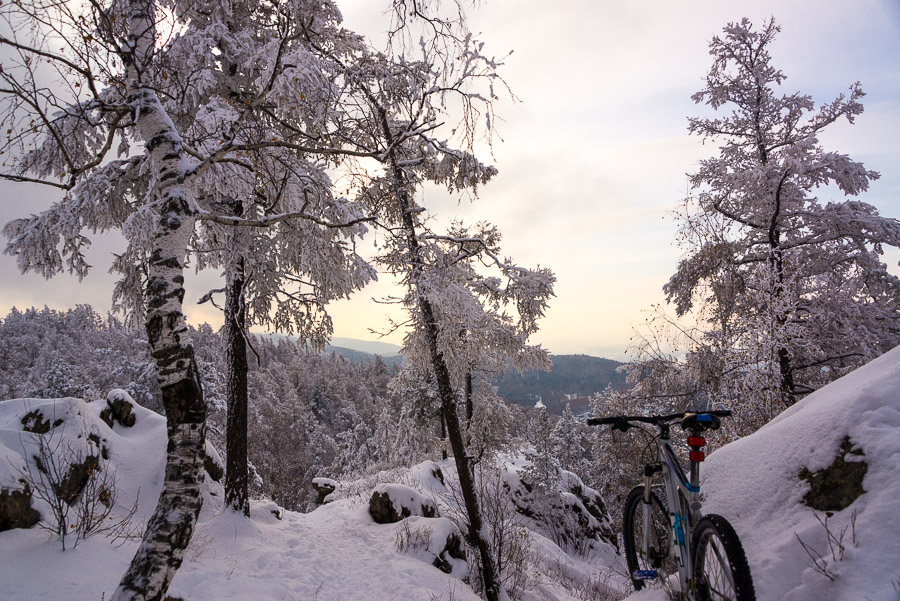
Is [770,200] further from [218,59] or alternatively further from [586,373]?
[586,373]

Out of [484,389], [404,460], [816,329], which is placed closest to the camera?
[816,329]

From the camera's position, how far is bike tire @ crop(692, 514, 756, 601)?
178 centimetres

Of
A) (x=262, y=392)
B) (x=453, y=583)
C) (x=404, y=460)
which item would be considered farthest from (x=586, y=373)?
(x=453, y=583)

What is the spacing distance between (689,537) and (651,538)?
1043 mm

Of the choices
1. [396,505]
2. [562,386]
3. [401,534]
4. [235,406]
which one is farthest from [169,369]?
[562,386]

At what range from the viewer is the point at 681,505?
2490 millimetres

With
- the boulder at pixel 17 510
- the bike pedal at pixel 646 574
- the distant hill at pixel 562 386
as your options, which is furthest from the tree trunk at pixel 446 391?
the distant hill at pixel 562 386

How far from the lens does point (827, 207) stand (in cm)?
873

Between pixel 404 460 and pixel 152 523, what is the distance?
737 inches

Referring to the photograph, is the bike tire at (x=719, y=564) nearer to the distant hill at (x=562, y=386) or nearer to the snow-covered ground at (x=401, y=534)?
the snow-covered ground at (x=401, y=534)

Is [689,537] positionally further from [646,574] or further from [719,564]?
[646,574]

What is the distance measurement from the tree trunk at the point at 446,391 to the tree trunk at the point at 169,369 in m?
4.38

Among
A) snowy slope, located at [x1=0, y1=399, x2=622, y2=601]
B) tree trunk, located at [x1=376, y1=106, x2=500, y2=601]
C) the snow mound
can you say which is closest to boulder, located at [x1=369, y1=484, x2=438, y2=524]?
snowy slope, located at [x1=0, y1=399, x2=622, y2=601]

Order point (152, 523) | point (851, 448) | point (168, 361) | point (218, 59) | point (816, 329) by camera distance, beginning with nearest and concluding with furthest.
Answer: point (851, 448), point (152, 523), point (168, 361), point (218, 59), point (816, 329)
